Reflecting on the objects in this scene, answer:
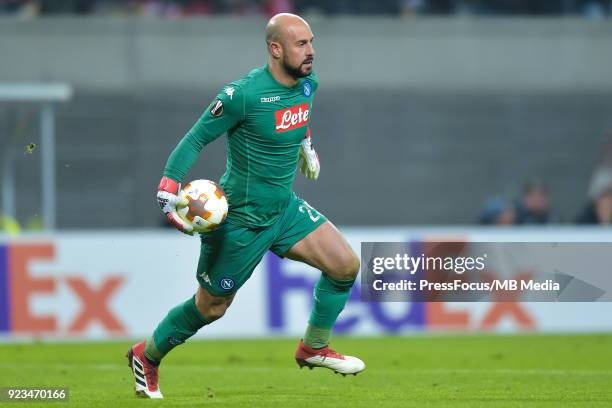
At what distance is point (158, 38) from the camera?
19750mm

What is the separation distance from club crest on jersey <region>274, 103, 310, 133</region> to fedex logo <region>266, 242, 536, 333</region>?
256 inches

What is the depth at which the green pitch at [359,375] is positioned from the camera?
7832mm

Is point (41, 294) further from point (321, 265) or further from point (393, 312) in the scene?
point (321, 265)

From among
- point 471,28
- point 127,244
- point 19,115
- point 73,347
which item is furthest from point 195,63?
point 73,347

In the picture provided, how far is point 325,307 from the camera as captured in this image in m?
8.18

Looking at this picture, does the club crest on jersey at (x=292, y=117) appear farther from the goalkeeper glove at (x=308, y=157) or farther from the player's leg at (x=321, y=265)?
the player's leg at (x=321, y=265)

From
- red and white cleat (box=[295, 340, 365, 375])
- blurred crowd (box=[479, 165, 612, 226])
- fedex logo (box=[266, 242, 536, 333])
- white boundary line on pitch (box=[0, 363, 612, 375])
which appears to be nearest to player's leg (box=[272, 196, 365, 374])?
red and white cleat (box=[295, 340, 365, 375])

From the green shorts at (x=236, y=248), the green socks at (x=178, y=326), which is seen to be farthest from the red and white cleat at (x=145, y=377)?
the green shorts at (x=236, y=248)

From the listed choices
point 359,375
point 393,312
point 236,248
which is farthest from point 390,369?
point 236,248

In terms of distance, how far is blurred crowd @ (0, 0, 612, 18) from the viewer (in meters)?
20.6

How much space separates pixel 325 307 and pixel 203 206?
3.82ft

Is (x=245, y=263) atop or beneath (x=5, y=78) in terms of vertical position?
atop

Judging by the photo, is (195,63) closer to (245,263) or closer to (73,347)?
(73,347)

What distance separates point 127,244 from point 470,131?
7.36 m
